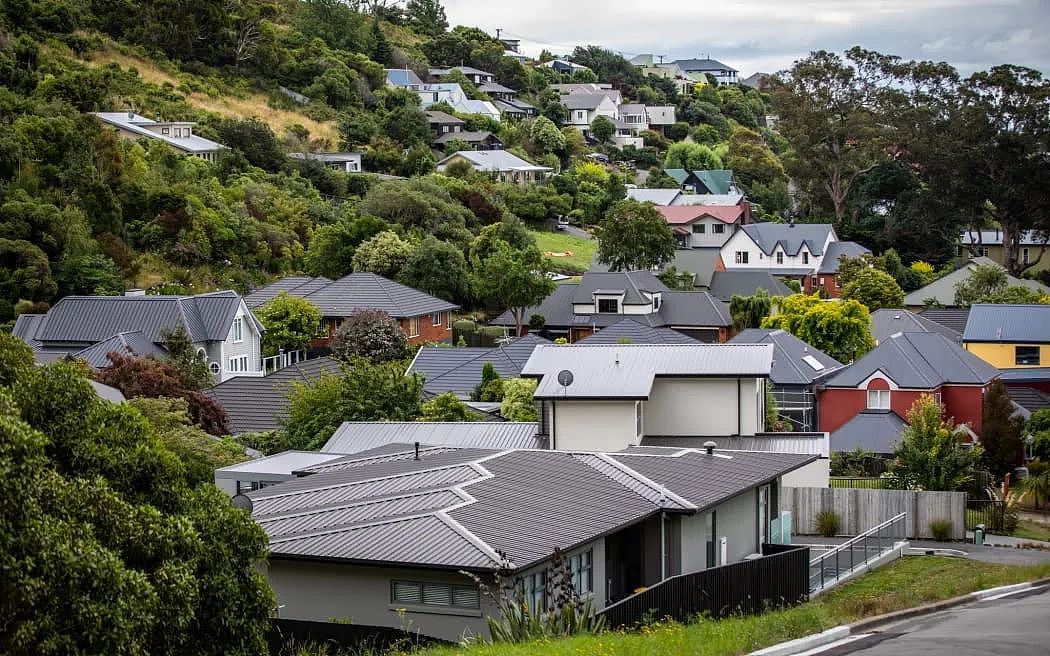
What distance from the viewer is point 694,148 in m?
136

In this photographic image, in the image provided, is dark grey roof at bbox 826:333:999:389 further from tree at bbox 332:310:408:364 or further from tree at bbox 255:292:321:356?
tree at bbox 255:292:321:356

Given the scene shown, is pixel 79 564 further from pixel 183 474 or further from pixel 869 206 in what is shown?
pixel 869 206

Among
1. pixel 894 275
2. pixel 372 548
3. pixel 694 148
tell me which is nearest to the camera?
pixel 372 548

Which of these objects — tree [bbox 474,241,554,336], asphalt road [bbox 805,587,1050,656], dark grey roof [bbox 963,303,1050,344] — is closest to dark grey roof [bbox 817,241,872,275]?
tree [bbox 474,241,554,336]

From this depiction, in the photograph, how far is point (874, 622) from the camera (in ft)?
57.6

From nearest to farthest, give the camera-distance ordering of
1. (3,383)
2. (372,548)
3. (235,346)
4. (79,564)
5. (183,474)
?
(79,564)
(3,383)
(183,474)
(372,548)
(235,346)

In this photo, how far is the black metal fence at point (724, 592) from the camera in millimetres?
19047

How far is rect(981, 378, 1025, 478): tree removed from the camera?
140 feet

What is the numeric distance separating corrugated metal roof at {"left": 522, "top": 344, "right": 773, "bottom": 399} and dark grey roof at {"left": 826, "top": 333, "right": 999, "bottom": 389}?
45.4 ft

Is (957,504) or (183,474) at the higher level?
(183,474)

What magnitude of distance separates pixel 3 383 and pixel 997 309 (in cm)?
4865

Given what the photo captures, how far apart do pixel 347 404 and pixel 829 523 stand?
567 inches

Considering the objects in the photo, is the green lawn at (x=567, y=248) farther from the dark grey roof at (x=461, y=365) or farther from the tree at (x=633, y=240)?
the dark grey roof at (x=461, y=365)

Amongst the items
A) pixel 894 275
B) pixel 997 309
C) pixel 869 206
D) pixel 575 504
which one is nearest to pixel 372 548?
pixel 575 504
